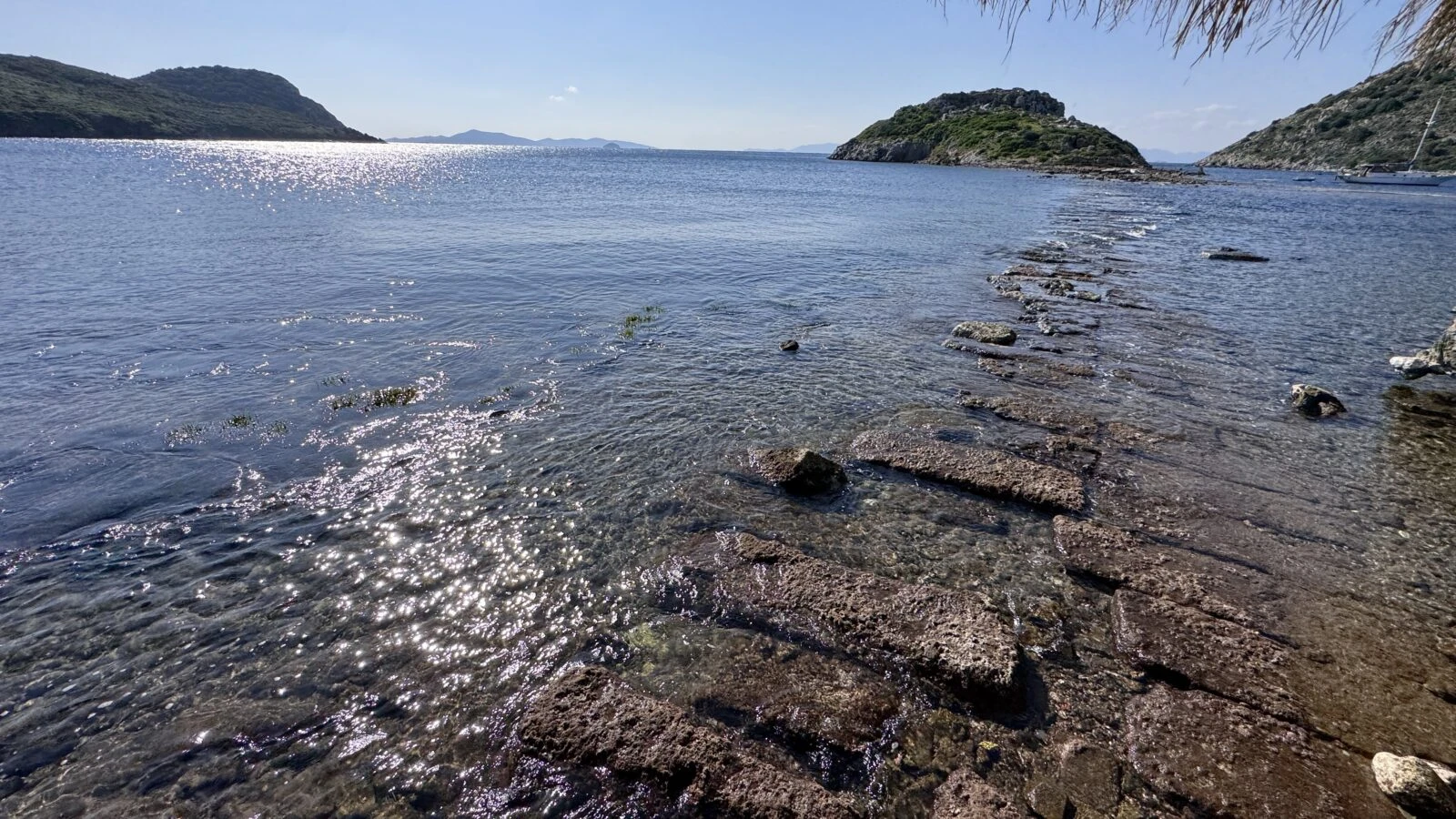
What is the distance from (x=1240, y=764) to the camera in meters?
5.24

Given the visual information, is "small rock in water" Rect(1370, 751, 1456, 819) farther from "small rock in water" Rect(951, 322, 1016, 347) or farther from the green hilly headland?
the green hilly headland

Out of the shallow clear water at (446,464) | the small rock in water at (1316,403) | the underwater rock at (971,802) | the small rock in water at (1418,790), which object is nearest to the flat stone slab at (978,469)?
the shallow clear water at (446,464)

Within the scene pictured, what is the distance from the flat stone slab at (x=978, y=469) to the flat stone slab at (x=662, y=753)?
609cm

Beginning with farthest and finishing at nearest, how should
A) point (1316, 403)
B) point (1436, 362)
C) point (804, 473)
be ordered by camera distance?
point (1436, 362), point (1316, 403), point (804, 473)

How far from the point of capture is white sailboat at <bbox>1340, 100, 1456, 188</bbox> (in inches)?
4048

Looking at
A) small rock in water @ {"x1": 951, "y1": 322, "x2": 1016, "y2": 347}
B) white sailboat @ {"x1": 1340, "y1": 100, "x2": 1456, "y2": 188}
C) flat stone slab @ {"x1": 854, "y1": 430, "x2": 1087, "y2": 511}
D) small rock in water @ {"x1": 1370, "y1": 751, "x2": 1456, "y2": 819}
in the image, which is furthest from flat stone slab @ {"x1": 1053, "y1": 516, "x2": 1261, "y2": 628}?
white sailboat @ {"x1": 1340, "y1": 100, "x2": 1456, "y2": 188}

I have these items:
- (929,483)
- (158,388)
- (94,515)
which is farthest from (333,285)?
(929,483)

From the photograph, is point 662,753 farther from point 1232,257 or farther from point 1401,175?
point 1401,175

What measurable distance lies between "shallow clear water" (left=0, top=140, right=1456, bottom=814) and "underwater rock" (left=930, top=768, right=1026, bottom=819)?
9.71 feet

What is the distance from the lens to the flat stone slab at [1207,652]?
5.93 metres

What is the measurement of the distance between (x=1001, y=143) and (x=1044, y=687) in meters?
172

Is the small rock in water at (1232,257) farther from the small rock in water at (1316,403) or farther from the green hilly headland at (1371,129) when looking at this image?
the green hilly headland at (1371,129)

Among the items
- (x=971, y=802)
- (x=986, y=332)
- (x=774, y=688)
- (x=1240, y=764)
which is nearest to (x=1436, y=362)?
(x=986, y=332)

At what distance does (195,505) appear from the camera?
363 inches
